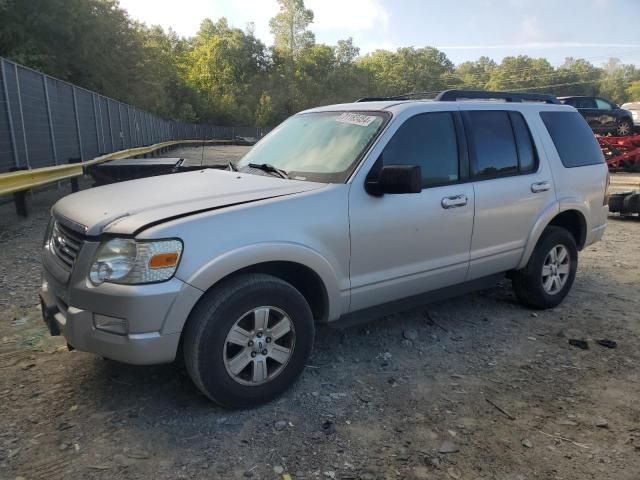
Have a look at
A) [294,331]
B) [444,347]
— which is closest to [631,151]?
[444,347]

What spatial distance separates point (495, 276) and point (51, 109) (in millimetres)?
9138

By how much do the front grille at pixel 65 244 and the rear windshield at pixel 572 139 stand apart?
4.02 m

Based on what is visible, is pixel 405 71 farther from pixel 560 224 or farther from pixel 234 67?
pixel 560 224

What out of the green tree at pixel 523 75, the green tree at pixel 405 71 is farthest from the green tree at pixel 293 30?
the green tree at pixel 523 75

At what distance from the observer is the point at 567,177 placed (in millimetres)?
4781

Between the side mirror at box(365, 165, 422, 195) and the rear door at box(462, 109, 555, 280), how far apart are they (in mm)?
1005

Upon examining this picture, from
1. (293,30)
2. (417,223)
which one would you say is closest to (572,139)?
(417,223)

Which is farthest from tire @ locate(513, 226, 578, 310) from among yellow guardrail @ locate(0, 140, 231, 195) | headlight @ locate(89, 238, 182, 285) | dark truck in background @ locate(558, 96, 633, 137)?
dark truck in background @ locate(558, 96, 633, 137)

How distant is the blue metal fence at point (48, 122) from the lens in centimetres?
823

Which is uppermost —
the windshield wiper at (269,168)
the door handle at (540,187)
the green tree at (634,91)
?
the green tree at (634,91)

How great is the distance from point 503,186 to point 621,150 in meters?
15.4

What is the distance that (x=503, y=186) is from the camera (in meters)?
4.26

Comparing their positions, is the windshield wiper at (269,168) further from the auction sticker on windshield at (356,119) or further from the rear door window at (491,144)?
the rear door window at (491,144)

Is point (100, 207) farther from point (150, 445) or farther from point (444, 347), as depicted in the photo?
point (444, 347)
